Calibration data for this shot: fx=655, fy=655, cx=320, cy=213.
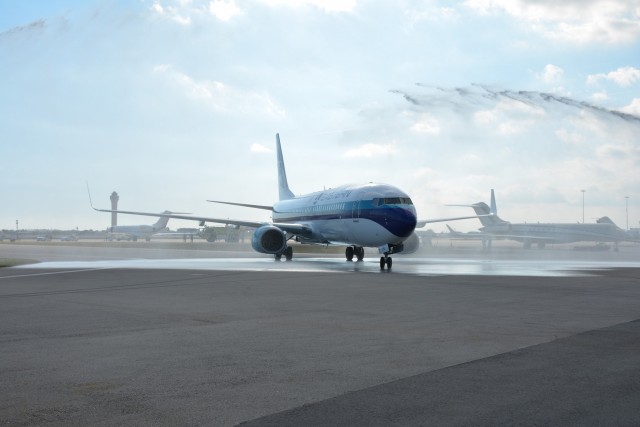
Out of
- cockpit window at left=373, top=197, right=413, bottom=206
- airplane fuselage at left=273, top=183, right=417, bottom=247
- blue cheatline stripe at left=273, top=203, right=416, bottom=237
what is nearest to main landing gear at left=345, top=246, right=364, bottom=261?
airplane fuselage at left=273, top=183, right=417, bottom=247

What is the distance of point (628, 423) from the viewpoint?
5.97 meters

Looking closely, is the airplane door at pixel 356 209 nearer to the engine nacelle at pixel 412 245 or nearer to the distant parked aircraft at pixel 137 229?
the engine nacelle at pixel 412 245

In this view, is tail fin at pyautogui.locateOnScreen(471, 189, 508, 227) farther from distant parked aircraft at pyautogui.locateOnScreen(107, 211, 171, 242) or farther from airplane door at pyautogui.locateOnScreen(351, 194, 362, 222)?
distant parked aircraft at pyautogui.locateOnScreen(107, 211, 171, 242)

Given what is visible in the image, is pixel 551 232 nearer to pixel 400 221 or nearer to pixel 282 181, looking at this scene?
pixel 282 181

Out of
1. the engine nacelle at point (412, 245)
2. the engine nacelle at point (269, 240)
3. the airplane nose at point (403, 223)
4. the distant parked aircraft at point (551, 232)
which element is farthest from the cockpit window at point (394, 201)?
the distant parked aircraft at point (551, 232)

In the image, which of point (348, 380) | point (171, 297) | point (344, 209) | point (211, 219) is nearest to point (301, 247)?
point (211, 219)

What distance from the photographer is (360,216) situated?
35.9 metres

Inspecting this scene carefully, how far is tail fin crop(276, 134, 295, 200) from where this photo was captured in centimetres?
5850

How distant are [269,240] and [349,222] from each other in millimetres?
6405

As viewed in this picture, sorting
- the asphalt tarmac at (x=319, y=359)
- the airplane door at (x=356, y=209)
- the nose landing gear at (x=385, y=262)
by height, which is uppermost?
the airplane door at (x=356, y=209)

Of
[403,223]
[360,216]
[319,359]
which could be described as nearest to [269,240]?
[360,216]

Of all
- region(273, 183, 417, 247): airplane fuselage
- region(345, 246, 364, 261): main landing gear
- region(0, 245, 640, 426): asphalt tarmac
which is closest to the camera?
region(0, 245, 640, 426): asphalt tarmac

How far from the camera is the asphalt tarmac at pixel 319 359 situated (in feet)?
21.1

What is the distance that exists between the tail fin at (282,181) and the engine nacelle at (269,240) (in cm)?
1694
